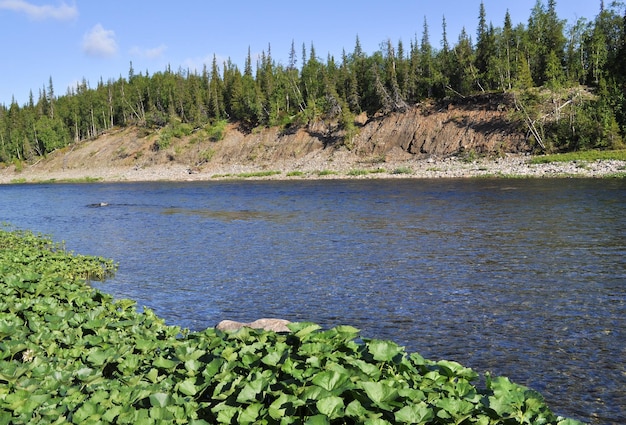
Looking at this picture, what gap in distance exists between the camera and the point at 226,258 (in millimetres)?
20156

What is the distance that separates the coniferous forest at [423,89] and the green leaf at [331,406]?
211 feet

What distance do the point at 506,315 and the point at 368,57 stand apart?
10947cm

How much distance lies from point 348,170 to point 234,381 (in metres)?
68.9

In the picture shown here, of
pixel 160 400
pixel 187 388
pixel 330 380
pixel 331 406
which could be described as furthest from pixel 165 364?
pixel 331 406

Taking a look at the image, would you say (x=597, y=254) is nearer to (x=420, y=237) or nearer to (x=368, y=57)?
(x=420, y=237)

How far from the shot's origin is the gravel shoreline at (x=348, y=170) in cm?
5353

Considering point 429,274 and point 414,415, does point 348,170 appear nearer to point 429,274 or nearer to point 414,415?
point 429,274

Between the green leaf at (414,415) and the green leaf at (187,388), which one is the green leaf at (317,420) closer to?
the green leaf at (414,415)

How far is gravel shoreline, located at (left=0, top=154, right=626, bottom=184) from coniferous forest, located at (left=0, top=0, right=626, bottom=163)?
8407mm

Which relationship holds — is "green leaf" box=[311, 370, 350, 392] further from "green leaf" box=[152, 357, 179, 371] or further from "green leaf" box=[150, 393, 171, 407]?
"green leaf" box=[152, 357, 179, 371]

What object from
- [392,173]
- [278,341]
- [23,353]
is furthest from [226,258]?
[392,173]

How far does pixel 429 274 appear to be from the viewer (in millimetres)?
16375

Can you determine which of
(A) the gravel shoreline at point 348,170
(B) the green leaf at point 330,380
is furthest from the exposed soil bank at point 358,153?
(B) the green leaf at point 330,380

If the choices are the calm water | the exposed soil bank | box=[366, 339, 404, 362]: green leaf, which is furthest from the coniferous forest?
box=[366, 339, 404, 362]: green leaf
